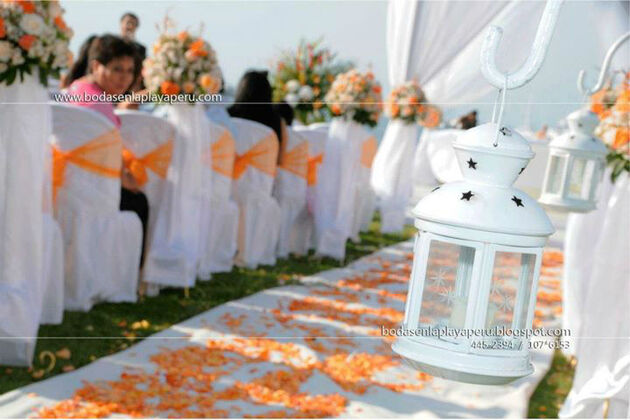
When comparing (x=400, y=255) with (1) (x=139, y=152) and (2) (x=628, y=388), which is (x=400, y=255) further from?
(2) (x=628, y=388)

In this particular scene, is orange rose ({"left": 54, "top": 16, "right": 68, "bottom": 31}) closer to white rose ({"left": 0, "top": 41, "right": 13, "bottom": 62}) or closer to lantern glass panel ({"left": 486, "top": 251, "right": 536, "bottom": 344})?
white rose ({"left": 0, "top": 41, "right": 13, "bottom": 62})

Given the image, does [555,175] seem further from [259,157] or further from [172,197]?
[259,157]

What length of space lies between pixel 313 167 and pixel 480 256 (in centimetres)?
690

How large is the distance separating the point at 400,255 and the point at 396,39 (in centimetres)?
232

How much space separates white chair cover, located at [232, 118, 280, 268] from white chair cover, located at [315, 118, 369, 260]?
0.73 metres

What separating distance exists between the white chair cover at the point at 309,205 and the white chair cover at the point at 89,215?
302cm

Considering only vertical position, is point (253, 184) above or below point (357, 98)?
below

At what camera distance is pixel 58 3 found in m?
3.93

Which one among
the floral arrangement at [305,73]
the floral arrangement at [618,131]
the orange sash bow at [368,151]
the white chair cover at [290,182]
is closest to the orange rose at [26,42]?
the floral arrangement at [618,131]

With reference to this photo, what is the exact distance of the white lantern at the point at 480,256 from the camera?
153cm

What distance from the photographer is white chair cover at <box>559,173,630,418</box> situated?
11.3ft

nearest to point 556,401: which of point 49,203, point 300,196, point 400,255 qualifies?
point 49,203

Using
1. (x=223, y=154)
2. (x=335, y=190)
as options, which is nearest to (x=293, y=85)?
(x=335, y=190)

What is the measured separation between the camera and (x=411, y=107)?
9688 mm
